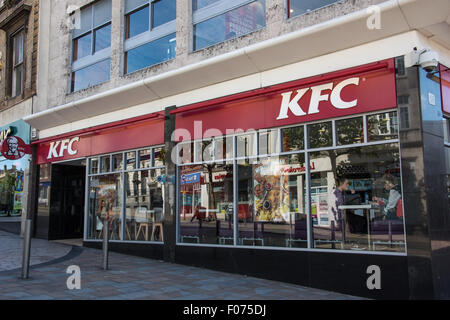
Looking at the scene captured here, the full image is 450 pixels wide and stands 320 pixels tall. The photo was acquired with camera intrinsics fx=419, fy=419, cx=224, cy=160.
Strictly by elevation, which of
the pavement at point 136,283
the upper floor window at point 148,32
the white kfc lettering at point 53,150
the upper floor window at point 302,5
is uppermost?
the upper floor window at point 148,32


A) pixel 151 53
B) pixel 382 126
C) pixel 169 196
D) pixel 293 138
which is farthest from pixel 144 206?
pixel 382 126

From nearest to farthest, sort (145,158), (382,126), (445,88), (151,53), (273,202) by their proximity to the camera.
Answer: (382,126), (445,88), (273,202), (145,158), (151,53)

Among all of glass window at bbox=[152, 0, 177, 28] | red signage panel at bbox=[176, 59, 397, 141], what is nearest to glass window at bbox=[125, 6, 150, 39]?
glass window at bbox=[152, 0, 177, 28]

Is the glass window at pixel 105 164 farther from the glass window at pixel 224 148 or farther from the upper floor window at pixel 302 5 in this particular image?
the upper floor window at pixel 302 5

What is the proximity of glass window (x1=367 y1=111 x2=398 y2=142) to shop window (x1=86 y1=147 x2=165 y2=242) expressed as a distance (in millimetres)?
5384

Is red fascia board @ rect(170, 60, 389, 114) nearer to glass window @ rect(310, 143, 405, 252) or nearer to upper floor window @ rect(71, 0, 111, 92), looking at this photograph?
glass window @ rect(310, 143, 405, 252)

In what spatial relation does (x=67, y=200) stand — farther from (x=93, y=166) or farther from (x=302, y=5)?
(x=302, y=5)

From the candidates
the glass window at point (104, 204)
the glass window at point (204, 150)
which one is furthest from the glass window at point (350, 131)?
the glass window at point (104, 204)

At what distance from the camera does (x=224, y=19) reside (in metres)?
9.84

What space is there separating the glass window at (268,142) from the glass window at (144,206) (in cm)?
313

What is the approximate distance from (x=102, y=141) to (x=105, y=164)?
684 millimetres

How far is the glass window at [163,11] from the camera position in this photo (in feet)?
36.1

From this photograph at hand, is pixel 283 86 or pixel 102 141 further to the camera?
pixel 102 141
